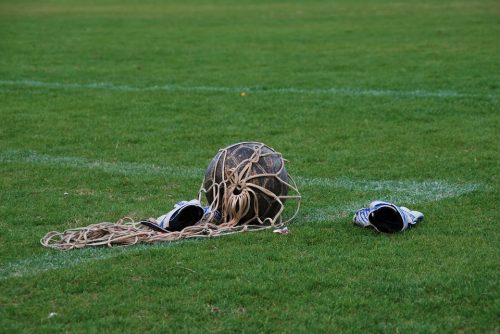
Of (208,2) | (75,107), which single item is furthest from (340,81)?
(208,2)

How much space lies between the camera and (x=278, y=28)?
69.8ft

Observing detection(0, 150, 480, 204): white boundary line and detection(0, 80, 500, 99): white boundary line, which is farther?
detection(0, 80, 500, 99): white boundary line

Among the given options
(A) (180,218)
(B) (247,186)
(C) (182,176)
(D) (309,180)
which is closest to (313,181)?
(D) (309,180)

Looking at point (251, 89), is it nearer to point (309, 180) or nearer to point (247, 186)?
point (309, 180)

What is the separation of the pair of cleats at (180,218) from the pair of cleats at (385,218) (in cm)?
114

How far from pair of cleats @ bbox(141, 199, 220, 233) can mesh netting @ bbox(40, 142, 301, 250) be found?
0.14 ft

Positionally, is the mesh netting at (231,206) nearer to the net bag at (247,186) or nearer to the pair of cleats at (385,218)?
the net bag at (247,186)

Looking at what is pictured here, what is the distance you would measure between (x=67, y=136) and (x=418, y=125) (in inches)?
166

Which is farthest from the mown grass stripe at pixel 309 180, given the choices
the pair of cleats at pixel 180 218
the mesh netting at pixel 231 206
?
the pair of cleats at pixel 180 218

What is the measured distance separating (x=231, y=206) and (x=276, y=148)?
10.2 feet

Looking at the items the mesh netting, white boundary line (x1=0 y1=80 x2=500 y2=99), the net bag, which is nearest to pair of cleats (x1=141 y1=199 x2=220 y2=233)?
the mesh netting

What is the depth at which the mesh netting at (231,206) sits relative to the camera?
6.07 meters

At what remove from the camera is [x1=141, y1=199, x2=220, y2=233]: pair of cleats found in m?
6.20

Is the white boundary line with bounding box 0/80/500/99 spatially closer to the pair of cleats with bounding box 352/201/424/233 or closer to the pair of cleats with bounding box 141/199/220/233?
the pair of cleats with bounding box 352/201/424/233
